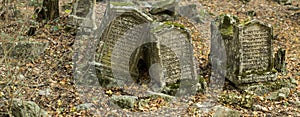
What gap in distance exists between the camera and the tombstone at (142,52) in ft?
26.8

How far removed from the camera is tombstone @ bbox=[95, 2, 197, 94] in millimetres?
8172

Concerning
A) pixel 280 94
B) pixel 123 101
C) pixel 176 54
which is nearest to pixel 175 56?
pixel 176 54

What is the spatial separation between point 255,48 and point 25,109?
4.70m

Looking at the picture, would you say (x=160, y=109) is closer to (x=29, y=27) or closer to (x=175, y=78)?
(x=175, y=78)

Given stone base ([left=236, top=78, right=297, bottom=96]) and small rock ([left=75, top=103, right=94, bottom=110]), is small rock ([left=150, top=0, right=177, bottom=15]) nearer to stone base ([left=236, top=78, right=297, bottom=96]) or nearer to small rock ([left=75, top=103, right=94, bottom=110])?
stone base ([left=236, top=78, right=297, bottom=96])

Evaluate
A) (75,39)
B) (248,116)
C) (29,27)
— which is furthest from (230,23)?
(29,27)

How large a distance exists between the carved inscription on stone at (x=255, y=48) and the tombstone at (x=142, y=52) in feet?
3.56

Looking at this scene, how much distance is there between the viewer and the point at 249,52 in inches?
344

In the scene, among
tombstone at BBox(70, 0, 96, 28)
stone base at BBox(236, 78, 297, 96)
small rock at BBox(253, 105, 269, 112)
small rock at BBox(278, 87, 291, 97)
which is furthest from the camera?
tombstone at BBox(70, 0, 96, 28)

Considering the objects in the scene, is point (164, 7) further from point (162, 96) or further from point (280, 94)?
point (280, 94)

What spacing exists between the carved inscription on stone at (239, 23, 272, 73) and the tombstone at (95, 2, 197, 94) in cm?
108

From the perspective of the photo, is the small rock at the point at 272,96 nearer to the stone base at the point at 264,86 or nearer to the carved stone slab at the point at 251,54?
the stone base at the point at 264,86

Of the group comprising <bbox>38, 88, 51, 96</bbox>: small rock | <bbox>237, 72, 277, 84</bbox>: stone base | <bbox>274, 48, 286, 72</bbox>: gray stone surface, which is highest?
<bbox>274, 48, 286, 72</bbox>: gray stone surface

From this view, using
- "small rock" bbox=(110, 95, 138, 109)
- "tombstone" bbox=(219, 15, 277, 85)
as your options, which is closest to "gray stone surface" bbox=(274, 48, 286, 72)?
"tombstone" bbox=(219, 15, 277, 85)
